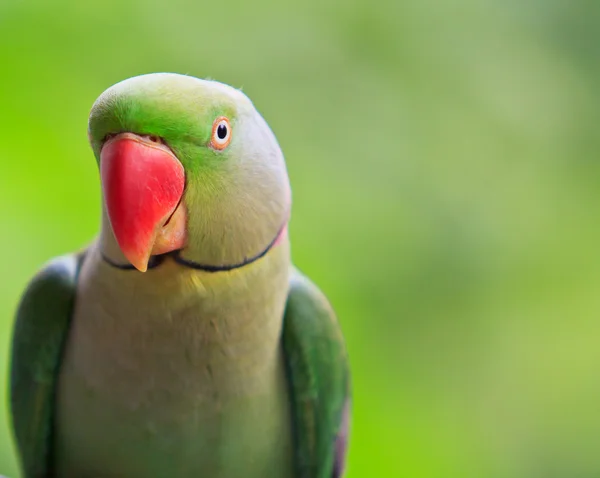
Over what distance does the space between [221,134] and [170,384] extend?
0.33 meters

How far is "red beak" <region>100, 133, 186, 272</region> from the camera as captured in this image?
703 mm

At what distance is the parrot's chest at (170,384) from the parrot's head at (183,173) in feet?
0.25

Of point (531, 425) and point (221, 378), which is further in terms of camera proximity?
point (531, 425)

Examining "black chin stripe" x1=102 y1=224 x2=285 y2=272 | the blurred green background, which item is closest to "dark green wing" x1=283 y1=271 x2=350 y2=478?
"black chin stripe" x1=102 y1=224 x2=285 y2=272

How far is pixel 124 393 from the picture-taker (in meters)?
0.90

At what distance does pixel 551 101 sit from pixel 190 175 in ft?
4.23

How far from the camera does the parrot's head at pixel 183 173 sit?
0.70 metres

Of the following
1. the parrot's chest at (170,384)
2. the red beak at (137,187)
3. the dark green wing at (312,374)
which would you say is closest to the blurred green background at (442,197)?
the dark green wing at (312,374)

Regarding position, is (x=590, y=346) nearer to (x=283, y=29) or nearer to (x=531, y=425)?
(x=531, y=425)

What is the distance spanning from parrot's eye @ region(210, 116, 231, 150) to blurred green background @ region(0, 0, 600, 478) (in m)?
0.87

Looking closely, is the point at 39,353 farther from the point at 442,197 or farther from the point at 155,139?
the point at 442,197

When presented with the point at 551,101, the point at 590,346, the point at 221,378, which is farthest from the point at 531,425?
the point at 221,378

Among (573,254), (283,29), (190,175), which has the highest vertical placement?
(283,29)

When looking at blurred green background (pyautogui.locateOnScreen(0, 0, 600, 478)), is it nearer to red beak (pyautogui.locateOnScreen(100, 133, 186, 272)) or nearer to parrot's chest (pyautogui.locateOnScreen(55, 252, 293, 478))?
parrot's chest (pyautogui.locateOnScreen(55, 252, 293, 478))
